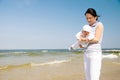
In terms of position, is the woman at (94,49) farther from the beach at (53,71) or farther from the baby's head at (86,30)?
the beach at (53,71)

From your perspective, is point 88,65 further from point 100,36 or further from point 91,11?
point 91,11

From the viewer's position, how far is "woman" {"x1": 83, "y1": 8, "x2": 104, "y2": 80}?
3.41 meters

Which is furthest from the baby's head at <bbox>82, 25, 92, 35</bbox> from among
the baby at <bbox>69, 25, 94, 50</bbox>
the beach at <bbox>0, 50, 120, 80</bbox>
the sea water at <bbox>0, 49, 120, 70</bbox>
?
the sea water at <bbox>0, 49, 120, 70</bbox>

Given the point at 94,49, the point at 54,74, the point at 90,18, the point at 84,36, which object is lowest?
the point at 54,74

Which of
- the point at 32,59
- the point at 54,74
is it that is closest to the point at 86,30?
the point at 54,74

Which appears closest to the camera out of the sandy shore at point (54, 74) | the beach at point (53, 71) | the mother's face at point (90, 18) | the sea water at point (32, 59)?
the mother's face at point (90, 18)

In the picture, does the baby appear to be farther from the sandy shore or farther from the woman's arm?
the sandy shore

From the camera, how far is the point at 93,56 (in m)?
3.41

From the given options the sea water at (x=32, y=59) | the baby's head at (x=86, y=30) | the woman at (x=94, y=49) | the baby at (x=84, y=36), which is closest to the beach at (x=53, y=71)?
the sea water at (x=32, y=59)

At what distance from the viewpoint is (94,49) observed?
3.44m

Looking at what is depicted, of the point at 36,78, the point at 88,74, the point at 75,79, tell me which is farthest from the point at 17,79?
the point at 88,74

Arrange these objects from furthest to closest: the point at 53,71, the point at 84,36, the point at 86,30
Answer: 1. the point at 53,71
2. the point at 84,36
3. the point at 86,30

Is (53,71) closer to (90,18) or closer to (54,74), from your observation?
(54,74)

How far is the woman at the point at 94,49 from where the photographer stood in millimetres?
3408
